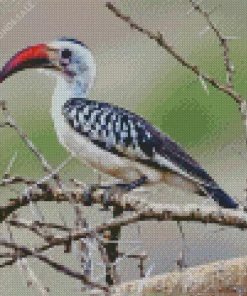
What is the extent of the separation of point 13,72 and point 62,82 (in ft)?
0.31

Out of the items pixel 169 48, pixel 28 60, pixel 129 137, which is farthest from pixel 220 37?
pixel 28 60

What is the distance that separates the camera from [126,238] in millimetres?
1628

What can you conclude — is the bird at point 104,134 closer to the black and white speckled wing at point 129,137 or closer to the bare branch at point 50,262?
Result: the black and white speckled wing at point 129,137

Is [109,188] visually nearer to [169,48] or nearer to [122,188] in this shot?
[122,188]

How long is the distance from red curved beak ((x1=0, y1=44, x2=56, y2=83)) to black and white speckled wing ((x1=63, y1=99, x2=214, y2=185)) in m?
0.09

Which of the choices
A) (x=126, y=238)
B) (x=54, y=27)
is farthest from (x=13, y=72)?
(x=126, y=238)

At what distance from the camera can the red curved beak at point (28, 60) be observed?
63.9 inches

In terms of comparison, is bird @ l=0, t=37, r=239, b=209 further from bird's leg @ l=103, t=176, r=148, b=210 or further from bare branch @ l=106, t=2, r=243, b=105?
bare branch @ l=106, t=2, r=243, b=105

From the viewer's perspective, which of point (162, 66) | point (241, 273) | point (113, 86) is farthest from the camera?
point (162, 66)

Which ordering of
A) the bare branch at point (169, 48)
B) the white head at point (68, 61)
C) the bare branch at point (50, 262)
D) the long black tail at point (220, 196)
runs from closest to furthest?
the bare branch at point (50, 262) → the bare branch at point (169, 48) → the long black tail at point (220, 196) → the white head at point (68, 61)

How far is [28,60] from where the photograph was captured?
164 cm

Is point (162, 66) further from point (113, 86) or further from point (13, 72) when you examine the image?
point (13, 72)

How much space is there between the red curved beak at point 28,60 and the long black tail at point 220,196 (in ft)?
1.12

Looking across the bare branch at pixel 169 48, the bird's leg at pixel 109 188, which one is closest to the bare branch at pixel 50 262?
the bird's leg at pixel 109 188
